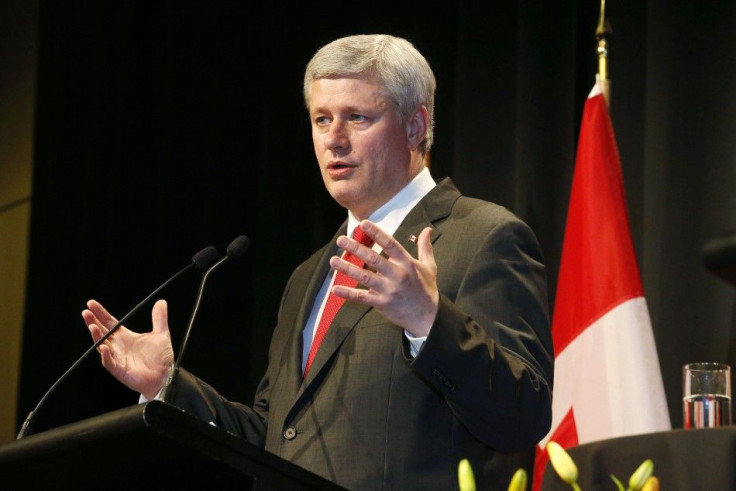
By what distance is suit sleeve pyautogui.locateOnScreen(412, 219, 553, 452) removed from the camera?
2.04 m

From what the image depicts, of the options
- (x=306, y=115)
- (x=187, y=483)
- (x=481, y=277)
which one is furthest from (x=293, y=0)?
(x=187, y=483)

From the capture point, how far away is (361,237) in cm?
268

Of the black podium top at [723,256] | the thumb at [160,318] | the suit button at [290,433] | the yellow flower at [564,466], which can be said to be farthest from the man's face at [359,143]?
the black podium top at [723,256]

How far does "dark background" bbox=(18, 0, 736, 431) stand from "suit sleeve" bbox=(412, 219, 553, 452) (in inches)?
65.2

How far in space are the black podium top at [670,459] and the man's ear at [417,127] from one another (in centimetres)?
83

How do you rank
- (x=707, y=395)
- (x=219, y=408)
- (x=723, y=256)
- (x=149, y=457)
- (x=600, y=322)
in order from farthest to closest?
(x=600, y=322), (x=707, y=395), (x=219, y=408), (x=149, y=457), (x=723, y=256)

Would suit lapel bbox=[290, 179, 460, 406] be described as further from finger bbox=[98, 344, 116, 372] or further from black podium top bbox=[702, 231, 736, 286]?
black podium top bbox=[702, 231, 736, 286]

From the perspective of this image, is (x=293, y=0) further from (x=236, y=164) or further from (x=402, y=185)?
(x=402, y=185)

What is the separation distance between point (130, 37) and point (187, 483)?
3521 millimetres

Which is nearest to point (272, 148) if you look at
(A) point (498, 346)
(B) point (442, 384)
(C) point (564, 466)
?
(A) point (498, 346)

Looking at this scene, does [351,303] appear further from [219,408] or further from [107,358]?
[107,358]

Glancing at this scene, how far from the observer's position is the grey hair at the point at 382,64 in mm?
2715

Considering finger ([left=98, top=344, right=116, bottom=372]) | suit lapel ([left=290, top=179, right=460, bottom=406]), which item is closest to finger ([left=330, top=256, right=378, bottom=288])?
suit lapel ([left=290, top=179, right=460, bottom=406])

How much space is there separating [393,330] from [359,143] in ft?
1.69
